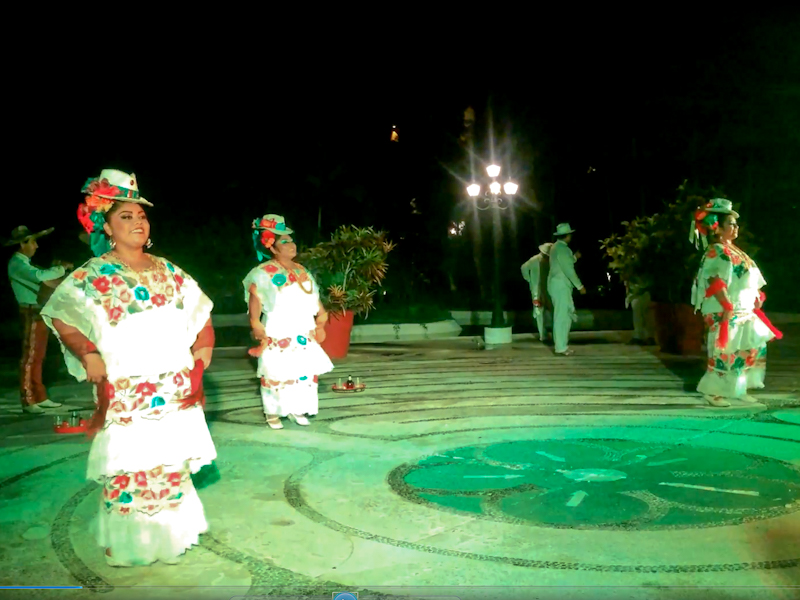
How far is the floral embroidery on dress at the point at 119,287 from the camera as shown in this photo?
4.35m

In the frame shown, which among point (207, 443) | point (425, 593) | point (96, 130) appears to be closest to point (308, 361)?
point (207, 443)

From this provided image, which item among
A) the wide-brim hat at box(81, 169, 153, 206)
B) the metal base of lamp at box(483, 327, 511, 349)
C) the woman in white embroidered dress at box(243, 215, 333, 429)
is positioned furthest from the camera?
the metal base of lamp at box(483, 327, 511, 349)

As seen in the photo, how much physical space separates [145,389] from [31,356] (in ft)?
17.9

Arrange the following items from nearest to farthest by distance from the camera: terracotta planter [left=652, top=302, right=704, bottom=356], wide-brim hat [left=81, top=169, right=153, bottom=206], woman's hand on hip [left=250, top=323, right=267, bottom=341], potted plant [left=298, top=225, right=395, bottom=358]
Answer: wide-brim hat [left=81, top=169, right=153, bottom=206] < woman's hand on hip [left=250, top=323, right=267, bottom=341] < terracotta planter [left=652, top=302, right=704, bottom=356] < potted plant [left=298, top=225, right=395, bottom=358]

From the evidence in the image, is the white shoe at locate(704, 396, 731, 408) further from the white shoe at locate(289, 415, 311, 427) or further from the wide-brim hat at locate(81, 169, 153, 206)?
the wide-brim hat at locate(81, 169, 153, 206)

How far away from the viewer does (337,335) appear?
45.7 feet

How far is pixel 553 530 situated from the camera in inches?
188

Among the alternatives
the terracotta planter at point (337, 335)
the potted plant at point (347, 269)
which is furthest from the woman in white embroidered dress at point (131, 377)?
the potted plant at point (347, 269)

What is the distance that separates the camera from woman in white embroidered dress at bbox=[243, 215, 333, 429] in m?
7.88

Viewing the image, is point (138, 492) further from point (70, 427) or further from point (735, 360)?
point (735, 360)

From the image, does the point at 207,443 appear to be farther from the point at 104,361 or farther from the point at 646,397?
the point at 646,397

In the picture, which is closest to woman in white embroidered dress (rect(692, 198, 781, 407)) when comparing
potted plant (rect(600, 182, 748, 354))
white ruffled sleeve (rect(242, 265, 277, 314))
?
white ruffled sleeve (rect(242, 265, 277, 314))

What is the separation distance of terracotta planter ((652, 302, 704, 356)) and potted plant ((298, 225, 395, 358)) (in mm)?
4345

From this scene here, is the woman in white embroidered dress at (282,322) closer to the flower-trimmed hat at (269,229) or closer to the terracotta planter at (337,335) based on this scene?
the flower-trimmed hat at (269,229)
